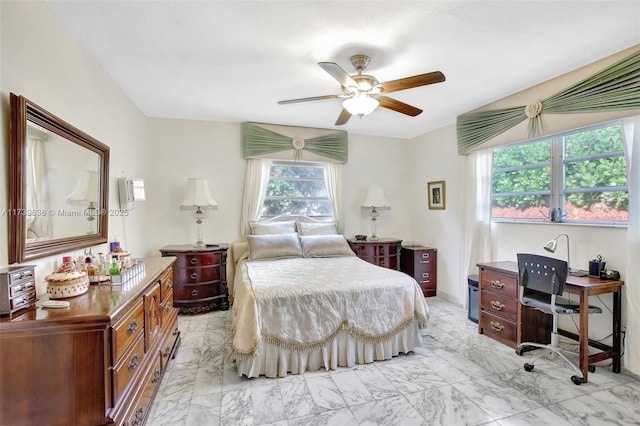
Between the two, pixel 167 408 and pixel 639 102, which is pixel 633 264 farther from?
pixel 167 408

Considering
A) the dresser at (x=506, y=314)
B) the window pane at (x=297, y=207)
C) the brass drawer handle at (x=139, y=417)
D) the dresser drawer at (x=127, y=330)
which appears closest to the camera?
the dresser drawer at (x=127, y=330)

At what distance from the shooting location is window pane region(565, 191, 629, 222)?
8.06ft

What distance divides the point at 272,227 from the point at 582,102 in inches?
137

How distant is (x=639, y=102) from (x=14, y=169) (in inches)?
155

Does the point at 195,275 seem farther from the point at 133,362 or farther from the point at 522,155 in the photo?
the point at 522,155

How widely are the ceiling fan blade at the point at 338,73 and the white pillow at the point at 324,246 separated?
2.13 m

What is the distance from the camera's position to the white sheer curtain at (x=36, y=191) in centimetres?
154

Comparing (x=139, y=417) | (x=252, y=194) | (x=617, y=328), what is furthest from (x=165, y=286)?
(x=617, y=328)

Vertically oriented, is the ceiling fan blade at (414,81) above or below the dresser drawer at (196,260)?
above

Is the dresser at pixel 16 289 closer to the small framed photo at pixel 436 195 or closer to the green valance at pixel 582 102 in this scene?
the green valance at pixel 582 102

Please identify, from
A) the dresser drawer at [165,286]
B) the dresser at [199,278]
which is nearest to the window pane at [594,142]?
the dresser drawer at [165,286]

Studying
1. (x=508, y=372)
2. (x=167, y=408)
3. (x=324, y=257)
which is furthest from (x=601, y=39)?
(x=167, y=408)

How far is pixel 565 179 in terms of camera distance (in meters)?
2.88

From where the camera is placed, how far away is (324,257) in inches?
150
